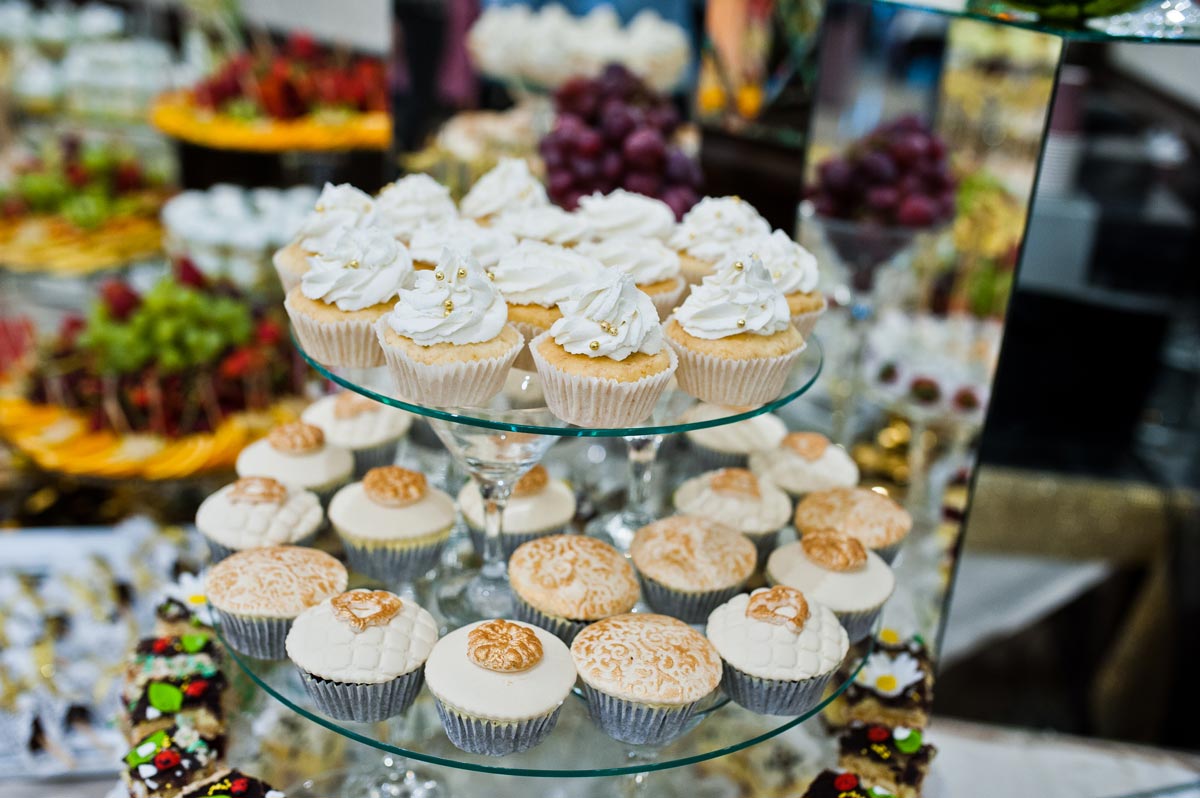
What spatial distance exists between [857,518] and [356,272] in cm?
84

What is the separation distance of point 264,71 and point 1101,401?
338cm

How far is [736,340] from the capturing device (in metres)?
1.35

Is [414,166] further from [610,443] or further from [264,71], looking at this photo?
[264,71]

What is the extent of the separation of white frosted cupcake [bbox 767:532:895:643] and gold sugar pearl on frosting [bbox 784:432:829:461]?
278 mm

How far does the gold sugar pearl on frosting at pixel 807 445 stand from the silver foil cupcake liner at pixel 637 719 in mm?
598

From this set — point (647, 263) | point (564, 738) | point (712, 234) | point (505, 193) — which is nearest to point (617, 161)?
point (505, 193)

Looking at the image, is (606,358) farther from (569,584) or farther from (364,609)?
(364,609)

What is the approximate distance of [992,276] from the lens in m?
2.65

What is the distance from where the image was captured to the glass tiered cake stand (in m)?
1.23

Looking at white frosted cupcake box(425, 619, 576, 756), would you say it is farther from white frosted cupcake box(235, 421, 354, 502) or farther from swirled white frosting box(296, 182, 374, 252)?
swirled white frosting box(296, 182, 374, 252)

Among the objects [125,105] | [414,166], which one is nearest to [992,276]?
[414,166]

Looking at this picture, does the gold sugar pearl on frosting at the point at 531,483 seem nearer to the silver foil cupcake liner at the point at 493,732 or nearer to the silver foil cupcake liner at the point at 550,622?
the silver foil cupcake liner at the point at 550,622

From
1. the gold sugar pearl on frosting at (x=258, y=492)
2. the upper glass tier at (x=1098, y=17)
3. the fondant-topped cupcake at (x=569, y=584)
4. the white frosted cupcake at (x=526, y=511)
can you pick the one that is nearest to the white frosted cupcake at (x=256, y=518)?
the gold sugar pearl on frosting at (x=258, y=492)

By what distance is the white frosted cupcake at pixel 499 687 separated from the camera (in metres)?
1.19
